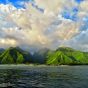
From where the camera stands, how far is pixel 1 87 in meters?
70.1

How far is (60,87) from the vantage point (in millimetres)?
69562

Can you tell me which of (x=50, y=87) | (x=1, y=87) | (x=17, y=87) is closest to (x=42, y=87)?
(x=50, y=87)

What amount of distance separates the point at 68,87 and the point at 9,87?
17806 mm

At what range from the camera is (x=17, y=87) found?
71375 millimetres

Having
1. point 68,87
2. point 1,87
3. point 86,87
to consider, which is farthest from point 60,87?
point 1,87

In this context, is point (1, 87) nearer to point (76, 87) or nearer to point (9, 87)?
point (9, 87)

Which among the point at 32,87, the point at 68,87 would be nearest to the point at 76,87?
the point at 68,87

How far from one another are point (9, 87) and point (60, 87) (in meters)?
15.4

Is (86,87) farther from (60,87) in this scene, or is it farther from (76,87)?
(60,87)

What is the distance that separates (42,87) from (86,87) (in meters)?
13.0

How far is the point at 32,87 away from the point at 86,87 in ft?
52.8

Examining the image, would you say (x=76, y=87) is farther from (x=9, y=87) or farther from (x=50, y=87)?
(x=9, y=87)

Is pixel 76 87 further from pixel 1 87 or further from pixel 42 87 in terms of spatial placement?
pixel 1 87

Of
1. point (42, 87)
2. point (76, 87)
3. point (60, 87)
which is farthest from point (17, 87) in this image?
point (76, 87)
